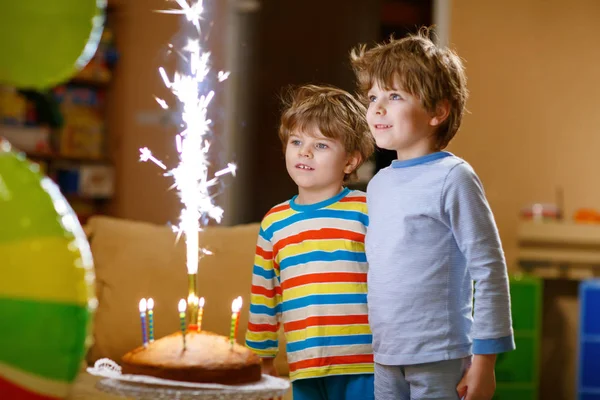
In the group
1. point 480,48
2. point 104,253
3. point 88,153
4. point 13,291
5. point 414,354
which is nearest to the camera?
point 13,291

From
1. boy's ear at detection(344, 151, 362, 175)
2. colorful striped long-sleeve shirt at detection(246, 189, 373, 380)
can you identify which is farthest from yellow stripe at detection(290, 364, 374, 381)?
boy's ear at detection(344, 151, 362, 175)

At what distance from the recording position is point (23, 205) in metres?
1.01

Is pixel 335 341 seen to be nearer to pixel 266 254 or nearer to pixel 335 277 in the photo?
pixel 335 277

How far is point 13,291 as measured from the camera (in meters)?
0.98

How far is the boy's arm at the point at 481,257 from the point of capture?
141cm

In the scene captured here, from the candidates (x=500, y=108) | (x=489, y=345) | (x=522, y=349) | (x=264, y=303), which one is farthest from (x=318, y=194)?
(x=500, y=108)

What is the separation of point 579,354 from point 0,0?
3.31m

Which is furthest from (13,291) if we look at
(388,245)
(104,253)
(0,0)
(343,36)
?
(343,36)

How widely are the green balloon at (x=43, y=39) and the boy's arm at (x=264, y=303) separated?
29.9 inches

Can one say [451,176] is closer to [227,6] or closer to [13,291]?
[13,291]

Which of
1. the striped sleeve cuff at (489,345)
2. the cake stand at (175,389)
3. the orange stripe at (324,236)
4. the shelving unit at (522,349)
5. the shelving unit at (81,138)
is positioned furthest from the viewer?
the shelving unit at (81,138)

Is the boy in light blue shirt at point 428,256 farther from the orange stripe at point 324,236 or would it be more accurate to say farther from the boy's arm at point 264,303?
the boy's arm at point 264,303

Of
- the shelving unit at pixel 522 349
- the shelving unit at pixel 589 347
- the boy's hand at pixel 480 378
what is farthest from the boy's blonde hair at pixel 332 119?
the shelving unit at pixel 589 347

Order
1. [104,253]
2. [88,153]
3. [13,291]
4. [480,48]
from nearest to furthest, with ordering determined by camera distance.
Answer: [13,291] → [104,253] → [480,48] → [88,153]
